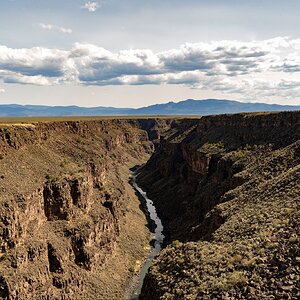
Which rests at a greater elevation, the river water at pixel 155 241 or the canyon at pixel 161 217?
the canyon at pixel 161 217

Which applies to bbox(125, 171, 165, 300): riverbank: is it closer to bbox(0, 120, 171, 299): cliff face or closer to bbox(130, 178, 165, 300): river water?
bbox(130, 178, 165, 300): river water

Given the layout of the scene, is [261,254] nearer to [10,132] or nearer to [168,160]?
[10,132]

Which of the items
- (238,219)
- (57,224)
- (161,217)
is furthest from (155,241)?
(238,219)

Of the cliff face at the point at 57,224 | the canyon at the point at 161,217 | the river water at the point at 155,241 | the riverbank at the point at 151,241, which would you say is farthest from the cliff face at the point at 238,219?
the cliff face at the point at 57,224

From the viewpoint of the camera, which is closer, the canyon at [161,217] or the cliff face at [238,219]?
the cliff face at [238,219]

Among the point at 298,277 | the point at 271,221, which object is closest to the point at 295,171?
the point at 271,221

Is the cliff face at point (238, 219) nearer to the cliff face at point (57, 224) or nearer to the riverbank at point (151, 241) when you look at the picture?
the riverbank at point (151, 241)

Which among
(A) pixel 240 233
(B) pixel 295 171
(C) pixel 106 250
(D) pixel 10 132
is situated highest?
(D) pixel 10 132
